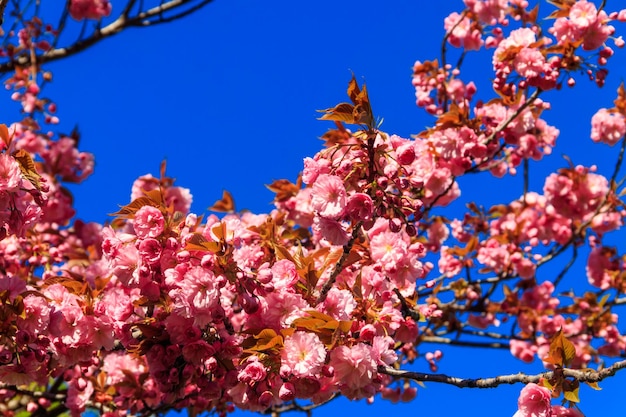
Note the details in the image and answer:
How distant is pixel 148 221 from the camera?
2.37 metres

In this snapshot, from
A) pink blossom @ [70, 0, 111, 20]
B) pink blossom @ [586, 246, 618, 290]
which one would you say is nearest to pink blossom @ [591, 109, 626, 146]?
pink blossom @ [586, 246, 618, 290]

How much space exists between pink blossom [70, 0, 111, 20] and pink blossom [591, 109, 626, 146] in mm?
4368

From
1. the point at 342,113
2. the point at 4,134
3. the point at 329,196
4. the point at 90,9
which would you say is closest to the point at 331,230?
the point at 329,196

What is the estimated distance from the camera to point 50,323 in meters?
2.50

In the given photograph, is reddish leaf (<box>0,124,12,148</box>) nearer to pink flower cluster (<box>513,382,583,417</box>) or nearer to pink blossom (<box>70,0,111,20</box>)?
pink flower cluster (<box>513,382,583,417</box>)

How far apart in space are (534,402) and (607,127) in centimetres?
383

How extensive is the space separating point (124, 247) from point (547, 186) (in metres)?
3.78

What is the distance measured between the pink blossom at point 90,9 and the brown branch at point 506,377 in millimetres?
4991

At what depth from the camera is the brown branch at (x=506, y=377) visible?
203 centimetres

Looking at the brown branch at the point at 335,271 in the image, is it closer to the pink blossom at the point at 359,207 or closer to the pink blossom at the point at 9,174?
the pink blossom at the point at 359,207

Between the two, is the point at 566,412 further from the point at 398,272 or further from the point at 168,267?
the point at 168,267

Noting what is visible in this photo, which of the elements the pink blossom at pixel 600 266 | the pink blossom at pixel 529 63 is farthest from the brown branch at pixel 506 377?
the pink blossom at pixel 600 266

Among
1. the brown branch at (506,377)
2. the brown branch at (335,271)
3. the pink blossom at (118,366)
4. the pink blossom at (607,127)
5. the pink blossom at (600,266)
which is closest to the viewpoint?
the brown branch at (506,377)

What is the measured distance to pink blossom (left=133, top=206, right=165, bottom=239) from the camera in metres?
2.36
